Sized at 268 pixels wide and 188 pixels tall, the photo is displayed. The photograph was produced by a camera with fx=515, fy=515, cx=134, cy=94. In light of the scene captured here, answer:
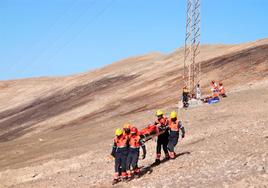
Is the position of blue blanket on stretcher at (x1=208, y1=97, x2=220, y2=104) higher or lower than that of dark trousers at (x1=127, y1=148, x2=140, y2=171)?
higher

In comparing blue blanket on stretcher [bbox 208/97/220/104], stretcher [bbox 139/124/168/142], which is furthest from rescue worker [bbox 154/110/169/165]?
blue blanket on stretcher [bbox 208/97/220/104]

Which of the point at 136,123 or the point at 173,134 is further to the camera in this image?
the point at 136,123

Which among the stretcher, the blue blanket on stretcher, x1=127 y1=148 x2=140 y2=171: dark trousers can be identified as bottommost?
x1=127 y1=148 x2=140 y2=171: dark trousers

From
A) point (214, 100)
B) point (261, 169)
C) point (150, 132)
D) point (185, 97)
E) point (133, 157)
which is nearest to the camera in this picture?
point (261, 169)

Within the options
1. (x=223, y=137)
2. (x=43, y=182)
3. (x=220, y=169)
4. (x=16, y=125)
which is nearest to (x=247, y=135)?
(x=223, y=137)

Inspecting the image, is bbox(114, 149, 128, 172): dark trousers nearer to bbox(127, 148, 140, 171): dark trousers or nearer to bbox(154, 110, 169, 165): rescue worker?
bbox(127, 148, 140, 171): dark trousers

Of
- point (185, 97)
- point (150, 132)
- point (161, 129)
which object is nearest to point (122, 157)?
point (150, 132)

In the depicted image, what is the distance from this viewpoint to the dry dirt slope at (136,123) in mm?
16719

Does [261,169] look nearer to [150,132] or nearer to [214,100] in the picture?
[150,132]

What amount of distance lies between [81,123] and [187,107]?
1219 cm

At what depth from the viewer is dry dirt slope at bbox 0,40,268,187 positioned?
658 inches

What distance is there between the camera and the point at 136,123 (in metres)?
35.5

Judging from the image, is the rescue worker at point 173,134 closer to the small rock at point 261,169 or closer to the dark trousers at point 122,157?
the dark trousers at point 122,157

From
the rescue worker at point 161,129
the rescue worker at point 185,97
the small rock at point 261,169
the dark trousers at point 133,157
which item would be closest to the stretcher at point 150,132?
the rescue worker at point 161,129
